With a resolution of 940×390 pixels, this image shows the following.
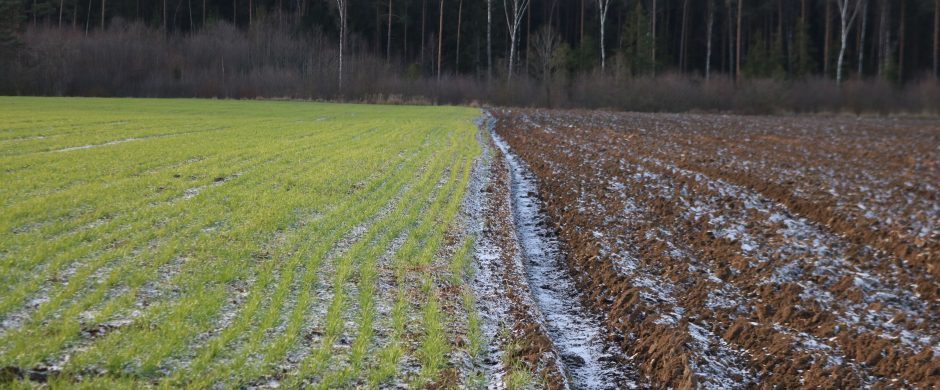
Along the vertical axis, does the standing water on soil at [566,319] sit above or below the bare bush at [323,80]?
below

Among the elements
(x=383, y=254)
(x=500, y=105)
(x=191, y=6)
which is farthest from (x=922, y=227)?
(x=191, y=6)

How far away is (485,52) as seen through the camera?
73.5 m

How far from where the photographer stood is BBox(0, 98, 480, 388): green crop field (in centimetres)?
463

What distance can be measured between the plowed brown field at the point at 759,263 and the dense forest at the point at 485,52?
120 ft

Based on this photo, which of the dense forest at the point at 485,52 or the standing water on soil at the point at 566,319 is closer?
the standing water on soil at the point at 566,319

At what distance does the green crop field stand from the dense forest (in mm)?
42529

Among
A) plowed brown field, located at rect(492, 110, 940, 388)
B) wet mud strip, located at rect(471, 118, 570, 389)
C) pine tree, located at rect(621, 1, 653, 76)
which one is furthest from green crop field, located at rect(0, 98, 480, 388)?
pine tree, located at rect(621, 1, 653, 76)

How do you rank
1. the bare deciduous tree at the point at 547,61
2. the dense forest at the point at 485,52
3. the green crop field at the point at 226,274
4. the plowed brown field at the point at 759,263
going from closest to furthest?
the green crop field at the point at 226,274, the plowed brown field at the point at 759,263, the dense forest at the point at 485,52, the bare deciduous tree at the point at 547,61

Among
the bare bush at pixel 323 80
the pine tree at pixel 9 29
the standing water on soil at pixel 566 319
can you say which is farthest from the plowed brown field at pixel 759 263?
the pine tree at pixel 9 29

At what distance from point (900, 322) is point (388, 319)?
428cm

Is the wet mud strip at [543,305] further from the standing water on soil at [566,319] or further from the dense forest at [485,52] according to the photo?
the dense forest at [485,52]

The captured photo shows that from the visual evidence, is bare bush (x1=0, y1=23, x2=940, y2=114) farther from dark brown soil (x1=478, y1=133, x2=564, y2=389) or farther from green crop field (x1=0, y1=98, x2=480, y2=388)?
dark brown soil (x1=478, y1=133, x2=564, y2=389)

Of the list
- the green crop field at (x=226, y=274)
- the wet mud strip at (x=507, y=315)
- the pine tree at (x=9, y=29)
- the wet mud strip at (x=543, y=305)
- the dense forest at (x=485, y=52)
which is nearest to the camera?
the green crop field at (x=226, y=274)

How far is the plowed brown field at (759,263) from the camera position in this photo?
206 inches
